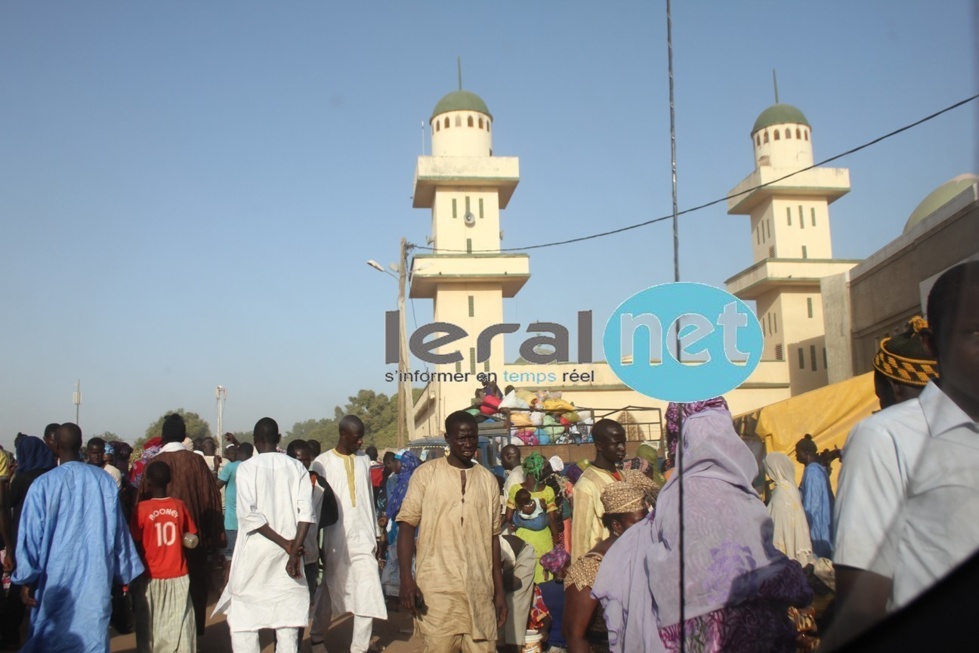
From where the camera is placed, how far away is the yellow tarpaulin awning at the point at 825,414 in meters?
14.1

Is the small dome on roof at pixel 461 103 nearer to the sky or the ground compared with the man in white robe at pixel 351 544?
nearer to the sky

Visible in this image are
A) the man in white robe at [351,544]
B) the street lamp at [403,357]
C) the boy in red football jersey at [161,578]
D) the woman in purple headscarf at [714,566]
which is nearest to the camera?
the woman in purple headscarf at [714,566]

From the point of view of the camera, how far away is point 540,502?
7074 millimetres

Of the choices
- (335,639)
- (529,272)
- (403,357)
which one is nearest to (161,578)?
(335,639)

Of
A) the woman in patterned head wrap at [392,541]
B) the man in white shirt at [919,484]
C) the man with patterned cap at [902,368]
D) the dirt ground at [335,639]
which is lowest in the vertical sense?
the dirt ground at [335,639]

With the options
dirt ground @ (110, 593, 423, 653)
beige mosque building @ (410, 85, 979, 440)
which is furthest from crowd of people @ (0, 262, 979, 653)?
beige mosque building @ (410, 85, 979, 440)

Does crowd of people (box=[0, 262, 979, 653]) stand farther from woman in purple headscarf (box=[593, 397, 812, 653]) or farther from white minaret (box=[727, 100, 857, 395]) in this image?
white minaret (box=[727, 100, 857, 395])

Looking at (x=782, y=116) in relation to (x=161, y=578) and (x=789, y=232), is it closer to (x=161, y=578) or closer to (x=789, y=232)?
(x=789, y=232)

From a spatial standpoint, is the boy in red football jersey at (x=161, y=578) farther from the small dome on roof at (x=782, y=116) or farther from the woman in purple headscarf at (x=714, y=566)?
the small dome on roof at (x=782, y=116)

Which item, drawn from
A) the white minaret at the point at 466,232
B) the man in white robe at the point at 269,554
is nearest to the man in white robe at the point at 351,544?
the man in white robe at the point at 269,554

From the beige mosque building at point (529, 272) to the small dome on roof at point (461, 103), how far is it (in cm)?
5

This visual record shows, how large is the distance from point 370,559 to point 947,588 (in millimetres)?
5517

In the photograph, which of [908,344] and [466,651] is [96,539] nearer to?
[466,651]

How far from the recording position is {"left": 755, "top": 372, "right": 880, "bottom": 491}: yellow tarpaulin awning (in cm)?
1409
